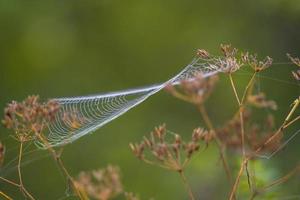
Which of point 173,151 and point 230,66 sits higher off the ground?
point 230,66

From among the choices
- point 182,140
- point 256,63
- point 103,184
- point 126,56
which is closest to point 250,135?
point 256,63

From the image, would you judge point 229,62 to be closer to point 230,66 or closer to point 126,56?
point 230,66

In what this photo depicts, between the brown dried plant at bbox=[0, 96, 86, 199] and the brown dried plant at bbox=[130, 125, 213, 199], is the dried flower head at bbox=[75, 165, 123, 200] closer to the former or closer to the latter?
the brown dried plant at bbox=[130, 125, 213, 199]

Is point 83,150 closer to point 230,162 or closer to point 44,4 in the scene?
point 44,4

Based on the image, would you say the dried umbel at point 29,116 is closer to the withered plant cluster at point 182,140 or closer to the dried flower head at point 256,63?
the withered plant cluster at point 182,140

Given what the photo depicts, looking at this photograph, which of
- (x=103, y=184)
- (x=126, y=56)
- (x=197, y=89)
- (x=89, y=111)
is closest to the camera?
(x=103, y=184)

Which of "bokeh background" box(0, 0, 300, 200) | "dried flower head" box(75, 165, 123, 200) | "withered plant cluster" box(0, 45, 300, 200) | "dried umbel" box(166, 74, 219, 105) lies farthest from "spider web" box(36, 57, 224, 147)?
"bokeh background" box(0, 0, 300, 200)
